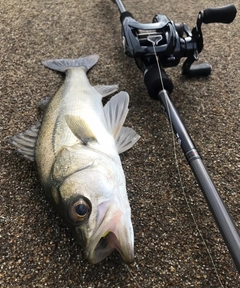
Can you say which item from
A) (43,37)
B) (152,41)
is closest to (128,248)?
(152,41)

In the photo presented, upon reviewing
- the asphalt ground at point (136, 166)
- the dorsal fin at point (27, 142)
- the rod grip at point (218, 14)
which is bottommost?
the asphalt ground at point (136, 166)

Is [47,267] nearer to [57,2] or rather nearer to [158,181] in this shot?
[158,181]

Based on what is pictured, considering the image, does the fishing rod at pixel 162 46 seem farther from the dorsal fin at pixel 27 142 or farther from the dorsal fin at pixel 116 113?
the dorsal fin at pixel 27 142

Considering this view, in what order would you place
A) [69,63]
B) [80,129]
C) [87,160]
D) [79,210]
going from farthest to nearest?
[69,63] → [80,129] → [87,160] → [79,210]

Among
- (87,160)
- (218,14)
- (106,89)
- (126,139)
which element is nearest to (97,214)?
(87,160)

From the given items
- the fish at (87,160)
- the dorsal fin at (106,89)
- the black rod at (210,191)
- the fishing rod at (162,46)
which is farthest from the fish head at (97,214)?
the dorsal fin at (106,89)

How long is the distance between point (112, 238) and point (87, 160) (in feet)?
1.29

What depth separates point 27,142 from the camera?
1.88 metres

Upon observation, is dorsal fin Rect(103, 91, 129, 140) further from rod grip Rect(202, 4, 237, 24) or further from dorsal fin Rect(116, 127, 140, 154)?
rod grip Rect(202, 4, 237, 24)

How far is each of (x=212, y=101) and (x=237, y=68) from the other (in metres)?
0.47

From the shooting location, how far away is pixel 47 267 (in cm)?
153

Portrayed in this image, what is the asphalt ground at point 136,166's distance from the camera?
1.52 m

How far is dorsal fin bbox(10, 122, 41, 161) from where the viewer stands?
1.84 meters

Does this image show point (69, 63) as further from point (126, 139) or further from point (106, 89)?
point (126, 139)
